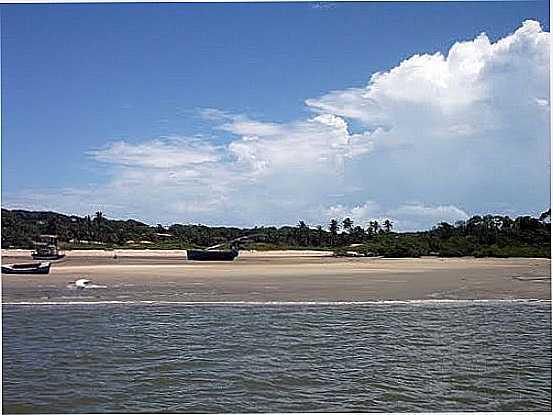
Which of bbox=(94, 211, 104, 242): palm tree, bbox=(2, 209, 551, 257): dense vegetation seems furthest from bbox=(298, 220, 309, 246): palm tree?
bbox=(94, 211, 104, 242): palm tree

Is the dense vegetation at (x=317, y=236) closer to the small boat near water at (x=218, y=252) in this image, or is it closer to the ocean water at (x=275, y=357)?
the small boat near water at (x=218, y=252)

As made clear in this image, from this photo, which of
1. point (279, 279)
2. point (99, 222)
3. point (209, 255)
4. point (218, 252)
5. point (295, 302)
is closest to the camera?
point (295, 302)

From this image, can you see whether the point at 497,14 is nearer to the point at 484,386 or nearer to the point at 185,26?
the point at 185,26

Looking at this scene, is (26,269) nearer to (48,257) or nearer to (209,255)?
(48,257)

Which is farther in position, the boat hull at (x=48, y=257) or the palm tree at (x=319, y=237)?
the palm tree at (x=319, y=237)

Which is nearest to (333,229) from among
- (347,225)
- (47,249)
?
(347,225)

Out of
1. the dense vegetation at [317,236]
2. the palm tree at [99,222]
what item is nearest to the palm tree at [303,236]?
the dense vegetation at [317,236]
